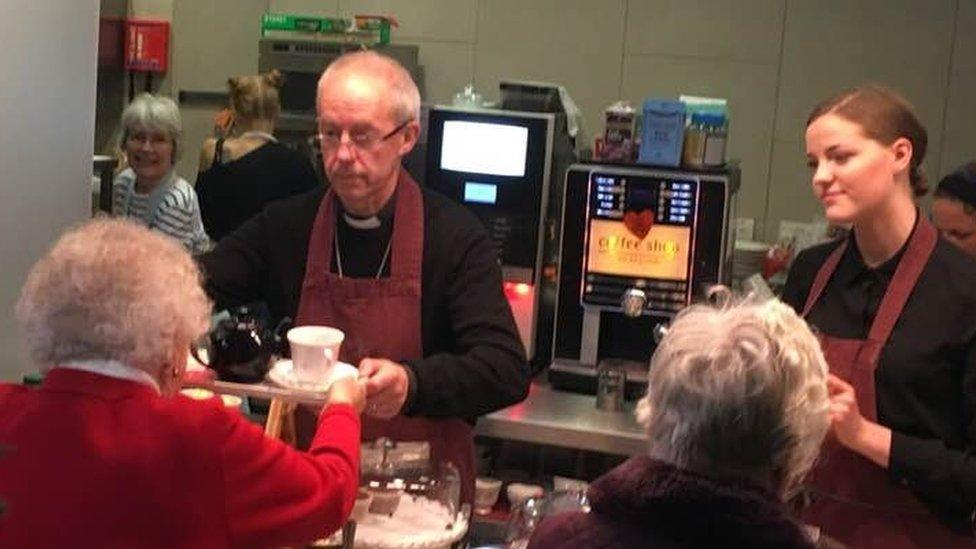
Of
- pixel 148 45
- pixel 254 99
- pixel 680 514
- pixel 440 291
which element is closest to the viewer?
pixel 680 514

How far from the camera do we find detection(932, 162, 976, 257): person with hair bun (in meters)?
3.06

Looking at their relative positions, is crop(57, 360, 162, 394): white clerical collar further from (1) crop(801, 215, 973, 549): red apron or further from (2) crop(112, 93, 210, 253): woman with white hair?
(2) crop(112, 93, 210, 253): woman with white hair

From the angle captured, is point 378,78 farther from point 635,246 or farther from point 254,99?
point 254,99

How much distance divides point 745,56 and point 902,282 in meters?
3.26

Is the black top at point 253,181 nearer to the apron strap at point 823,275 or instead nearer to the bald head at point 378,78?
the bald head at point 378,78

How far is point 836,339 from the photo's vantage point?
2.27 meters

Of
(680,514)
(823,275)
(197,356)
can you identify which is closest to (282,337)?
(197,356)

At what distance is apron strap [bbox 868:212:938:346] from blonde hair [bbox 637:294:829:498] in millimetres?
658

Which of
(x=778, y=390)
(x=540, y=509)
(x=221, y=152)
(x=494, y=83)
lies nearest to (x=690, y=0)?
(x=494, y=83)

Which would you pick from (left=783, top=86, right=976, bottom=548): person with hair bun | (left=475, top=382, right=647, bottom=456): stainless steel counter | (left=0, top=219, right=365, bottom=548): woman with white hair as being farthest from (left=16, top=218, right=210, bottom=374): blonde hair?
(left=475, top=382, right=647, bottom=456): stainless steel counter

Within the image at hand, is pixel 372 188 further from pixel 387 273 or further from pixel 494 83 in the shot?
pixel 494 83

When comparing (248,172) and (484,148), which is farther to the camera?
(248,172)

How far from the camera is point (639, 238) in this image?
322cm

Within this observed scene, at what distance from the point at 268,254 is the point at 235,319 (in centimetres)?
41
